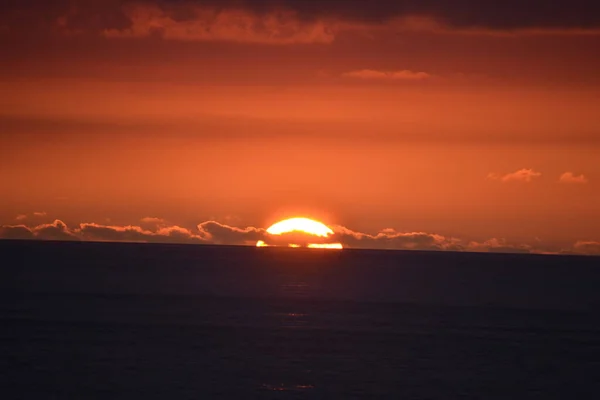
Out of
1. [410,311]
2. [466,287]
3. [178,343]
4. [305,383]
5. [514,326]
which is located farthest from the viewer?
[466,287]

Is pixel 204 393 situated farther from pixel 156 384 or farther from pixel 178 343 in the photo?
pixel 178 343

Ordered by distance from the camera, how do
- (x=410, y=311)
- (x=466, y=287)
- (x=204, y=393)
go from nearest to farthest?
(x=204, y=393)
(x=410, y=311)
(x=466, y=287)

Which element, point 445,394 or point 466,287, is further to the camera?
point 466,287

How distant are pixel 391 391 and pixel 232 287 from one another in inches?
3358

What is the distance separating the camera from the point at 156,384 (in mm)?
43281

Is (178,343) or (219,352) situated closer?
(219,352)

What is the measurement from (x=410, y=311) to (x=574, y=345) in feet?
97.4

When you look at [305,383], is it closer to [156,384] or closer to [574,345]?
[156,384]

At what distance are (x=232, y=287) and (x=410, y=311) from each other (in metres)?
41.5

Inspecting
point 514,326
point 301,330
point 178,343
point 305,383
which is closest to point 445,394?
point 305,383

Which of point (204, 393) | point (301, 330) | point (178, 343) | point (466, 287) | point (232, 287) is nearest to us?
point (204, 393)

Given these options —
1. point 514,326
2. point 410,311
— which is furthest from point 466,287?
point 514,326

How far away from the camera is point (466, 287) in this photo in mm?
145250

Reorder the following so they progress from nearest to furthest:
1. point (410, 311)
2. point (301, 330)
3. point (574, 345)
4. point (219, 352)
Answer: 1. point (219, 352)
2. point (574, 345)
3. point (301, 330)
4. point (410, 311)
